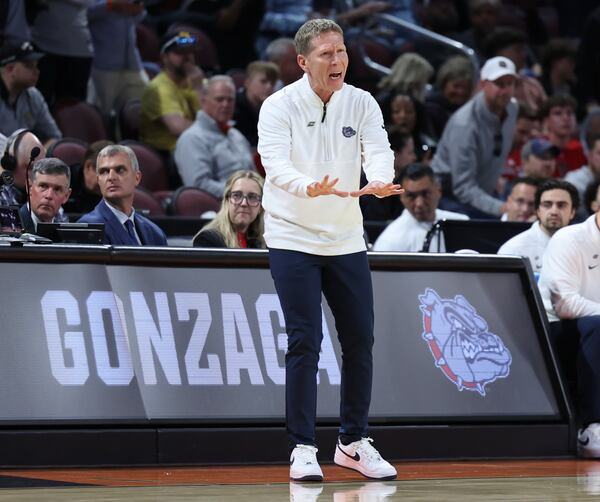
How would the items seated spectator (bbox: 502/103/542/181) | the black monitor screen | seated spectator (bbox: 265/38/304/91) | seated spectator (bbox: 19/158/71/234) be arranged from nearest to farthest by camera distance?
seated spectator (bbox: 19/158/71/234)
the black monitor screen
seated spectator (bbox: 265/38/304/91)
seated spectator (bbox: 502/103/542/181)

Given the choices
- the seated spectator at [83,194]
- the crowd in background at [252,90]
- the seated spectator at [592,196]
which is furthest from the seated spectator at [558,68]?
the seated spectator at [83,194]

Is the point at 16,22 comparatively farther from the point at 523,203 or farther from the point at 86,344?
the point at 86,344

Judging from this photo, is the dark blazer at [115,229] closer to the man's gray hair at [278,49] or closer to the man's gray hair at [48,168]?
the man's gray hair at [48,168]

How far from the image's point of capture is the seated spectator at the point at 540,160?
37.8 feet

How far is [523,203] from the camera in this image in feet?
33.0

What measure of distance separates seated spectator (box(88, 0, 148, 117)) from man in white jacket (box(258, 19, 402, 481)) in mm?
6126

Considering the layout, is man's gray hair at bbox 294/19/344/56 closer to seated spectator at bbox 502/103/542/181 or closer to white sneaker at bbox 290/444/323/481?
white sneaker at bbox 290/444/323/481

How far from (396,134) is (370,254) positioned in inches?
173

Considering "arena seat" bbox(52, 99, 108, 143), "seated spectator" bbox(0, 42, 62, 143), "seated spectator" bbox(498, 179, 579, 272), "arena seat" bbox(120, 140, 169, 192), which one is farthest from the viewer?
"arena seat" bbox(52, 99, 108, 143)

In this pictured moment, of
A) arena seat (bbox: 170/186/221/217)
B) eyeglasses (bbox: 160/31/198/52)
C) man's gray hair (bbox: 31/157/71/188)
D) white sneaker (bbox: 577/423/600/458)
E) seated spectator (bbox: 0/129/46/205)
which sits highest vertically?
eyeglasses (bbox: 160/31/198/52)

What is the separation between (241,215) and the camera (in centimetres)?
780

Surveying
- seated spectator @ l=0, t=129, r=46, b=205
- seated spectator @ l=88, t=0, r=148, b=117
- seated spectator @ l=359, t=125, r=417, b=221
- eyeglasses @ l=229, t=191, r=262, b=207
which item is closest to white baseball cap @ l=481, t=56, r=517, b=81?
seated spectator @ l=359, t=125, r=417, b=221

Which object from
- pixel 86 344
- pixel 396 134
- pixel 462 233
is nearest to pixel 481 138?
pixel 396 134

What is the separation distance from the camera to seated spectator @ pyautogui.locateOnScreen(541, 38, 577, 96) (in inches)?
622
